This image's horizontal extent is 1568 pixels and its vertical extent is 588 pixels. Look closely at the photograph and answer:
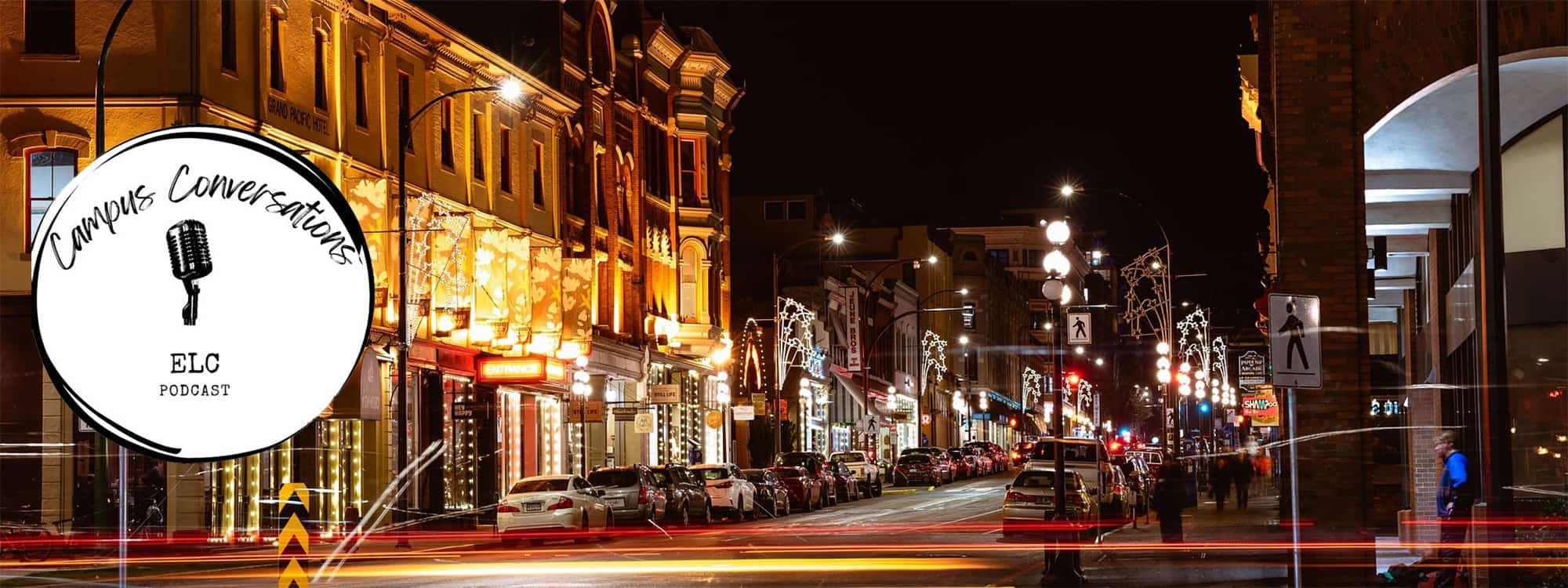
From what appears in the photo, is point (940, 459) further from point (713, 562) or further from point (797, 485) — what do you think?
point (713, 562)

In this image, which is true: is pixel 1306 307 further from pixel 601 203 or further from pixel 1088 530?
pixel 601 203

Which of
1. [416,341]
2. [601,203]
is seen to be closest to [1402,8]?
[416,341]

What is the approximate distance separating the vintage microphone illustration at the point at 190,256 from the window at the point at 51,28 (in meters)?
29.8

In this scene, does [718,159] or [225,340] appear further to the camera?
[718,159]

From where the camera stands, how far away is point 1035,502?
104 ft

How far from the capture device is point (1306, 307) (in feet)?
53.3

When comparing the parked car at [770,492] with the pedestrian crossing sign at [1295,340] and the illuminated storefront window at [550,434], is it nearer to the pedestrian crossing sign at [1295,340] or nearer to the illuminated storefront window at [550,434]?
the illuminated storefront window at [550,434]

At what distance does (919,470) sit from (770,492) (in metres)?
23.2

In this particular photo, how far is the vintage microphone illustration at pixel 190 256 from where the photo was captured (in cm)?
442

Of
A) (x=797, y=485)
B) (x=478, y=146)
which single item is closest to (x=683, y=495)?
(x=797, y=485)

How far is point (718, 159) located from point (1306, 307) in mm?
49126

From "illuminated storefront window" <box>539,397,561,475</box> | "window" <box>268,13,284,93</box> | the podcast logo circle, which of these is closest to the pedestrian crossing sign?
the podcast logo circle

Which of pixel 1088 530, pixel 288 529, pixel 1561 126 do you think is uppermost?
pixel 1561 126

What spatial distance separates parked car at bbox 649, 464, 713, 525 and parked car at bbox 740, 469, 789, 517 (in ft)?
8.49
